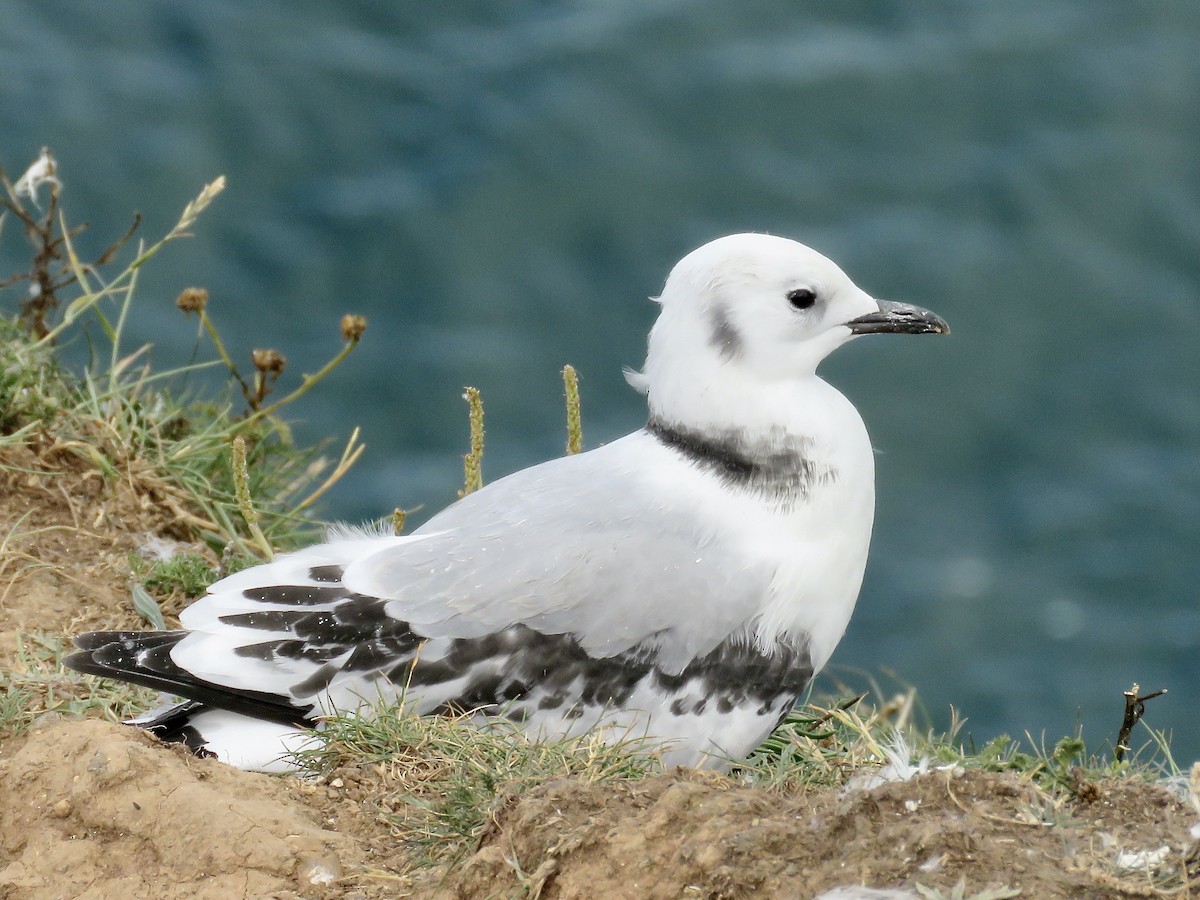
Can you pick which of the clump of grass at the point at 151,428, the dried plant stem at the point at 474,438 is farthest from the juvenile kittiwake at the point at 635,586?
the clump of grass at the point at 151,428

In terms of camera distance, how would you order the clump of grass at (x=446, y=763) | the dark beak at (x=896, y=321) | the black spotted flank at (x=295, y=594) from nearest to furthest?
1. the clump of grass at (x=446, y=763)
2. the black spotted flank at (x=295, y=594)
3. the dark beak at (x=896, y=321)

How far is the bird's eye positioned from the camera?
449cm

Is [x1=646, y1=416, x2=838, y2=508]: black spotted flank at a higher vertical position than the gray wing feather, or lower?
higher

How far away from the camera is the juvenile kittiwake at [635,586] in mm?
4094

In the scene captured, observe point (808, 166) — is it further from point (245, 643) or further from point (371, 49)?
point (245, 643)

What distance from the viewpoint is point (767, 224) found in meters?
12.6

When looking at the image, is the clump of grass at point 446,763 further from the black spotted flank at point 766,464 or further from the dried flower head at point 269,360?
the dried flower head at point 269,360

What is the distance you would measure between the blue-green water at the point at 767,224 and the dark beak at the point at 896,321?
261 inches

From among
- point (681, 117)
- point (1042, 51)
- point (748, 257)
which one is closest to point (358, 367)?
point (681, 117)

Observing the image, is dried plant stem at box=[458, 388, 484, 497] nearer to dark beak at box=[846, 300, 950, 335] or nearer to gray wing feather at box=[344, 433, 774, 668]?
gray wing feather at box=[344, 433, 774, 668]

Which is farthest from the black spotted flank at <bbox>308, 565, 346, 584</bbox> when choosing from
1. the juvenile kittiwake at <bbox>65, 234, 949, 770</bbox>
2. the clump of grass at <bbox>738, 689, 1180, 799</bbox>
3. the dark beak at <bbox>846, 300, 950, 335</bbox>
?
the dark beak at <bbox>846, 300, 950, 335</bbox>

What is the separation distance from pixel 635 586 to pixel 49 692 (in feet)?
5.34

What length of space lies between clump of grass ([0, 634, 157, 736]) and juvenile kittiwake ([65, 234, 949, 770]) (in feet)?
0.75

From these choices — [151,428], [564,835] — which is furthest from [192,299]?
[564,835]
